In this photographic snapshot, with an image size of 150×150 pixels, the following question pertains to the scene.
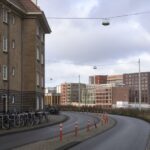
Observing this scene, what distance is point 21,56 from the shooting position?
5800 cm

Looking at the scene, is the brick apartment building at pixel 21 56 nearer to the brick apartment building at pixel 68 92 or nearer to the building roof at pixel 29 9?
the building roof at pixel 29 9

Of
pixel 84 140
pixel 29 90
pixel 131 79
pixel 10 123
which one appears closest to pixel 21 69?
pixel 29 90

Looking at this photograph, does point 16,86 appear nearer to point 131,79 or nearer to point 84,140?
point 84,140

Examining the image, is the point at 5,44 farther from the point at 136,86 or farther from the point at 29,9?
the point at 136,86

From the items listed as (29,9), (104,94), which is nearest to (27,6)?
(29,9)

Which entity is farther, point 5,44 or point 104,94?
point 104,94

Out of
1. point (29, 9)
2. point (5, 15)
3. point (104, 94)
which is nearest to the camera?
point (5, 15)

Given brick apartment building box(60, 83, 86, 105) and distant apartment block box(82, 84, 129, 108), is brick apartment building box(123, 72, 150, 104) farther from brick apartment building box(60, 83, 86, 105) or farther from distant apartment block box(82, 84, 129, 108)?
brick apartment building box(60, 83, 86, 105)

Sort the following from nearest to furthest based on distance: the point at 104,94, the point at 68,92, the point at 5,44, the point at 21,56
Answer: the point at 5,44, the point at 21,56, the point at 68,92, the point at 104,94

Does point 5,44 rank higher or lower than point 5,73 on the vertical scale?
higher

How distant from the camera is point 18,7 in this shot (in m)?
54.5

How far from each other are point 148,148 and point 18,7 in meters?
34.5

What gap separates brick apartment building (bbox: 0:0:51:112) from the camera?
5050cm

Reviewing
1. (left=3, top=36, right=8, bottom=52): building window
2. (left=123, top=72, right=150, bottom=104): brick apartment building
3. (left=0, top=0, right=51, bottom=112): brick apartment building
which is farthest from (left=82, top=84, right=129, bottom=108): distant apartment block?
(left=3, top=36, right=8, bottom=52): building window
